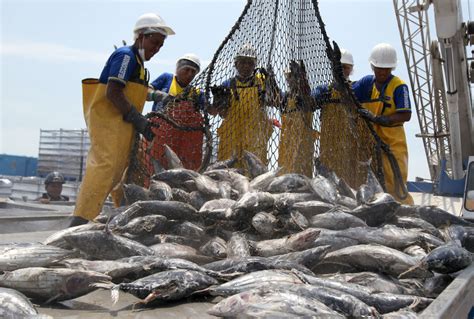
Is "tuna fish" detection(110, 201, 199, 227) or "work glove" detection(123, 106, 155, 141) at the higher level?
"work glove" detection(123, 106, 155, 141)

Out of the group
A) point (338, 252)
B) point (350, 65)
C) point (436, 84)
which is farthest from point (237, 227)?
point (436, 84)

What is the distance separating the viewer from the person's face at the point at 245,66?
20.6ft

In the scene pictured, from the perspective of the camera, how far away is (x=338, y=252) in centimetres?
330

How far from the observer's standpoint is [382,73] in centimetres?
689

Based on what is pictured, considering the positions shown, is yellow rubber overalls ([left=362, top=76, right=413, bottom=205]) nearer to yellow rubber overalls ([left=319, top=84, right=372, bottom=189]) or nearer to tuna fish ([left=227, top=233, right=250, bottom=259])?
yellow rubber overalls ([left=319, top=84, right=372, bottom=189])

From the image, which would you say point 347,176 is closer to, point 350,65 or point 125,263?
point 350,65

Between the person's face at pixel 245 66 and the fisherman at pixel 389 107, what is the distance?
64.4 inches

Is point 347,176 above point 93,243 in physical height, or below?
above

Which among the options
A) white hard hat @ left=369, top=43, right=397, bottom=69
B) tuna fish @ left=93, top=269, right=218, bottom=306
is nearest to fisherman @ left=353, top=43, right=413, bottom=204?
white hard hat @ left=369, top=43, right=397, bottom=69

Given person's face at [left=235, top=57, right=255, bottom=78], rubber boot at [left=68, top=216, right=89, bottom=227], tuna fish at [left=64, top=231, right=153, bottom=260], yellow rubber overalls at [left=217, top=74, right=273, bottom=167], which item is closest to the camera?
tuna fish at [left=64, top=231, right=153, bottom=260]

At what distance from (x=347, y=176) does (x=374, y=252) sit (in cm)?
294

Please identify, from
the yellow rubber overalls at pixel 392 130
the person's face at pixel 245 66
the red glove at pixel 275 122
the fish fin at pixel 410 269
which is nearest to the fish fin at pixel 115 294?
the fish fin at pixel 410 269

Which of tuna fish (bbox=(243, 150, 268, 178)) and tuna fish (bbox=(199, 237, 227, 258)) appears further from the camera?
tuna fish (bbox=(243, 150, 268, 178))

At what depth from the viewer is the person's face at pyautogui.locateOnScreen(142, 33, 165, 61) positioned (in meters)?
5.50
